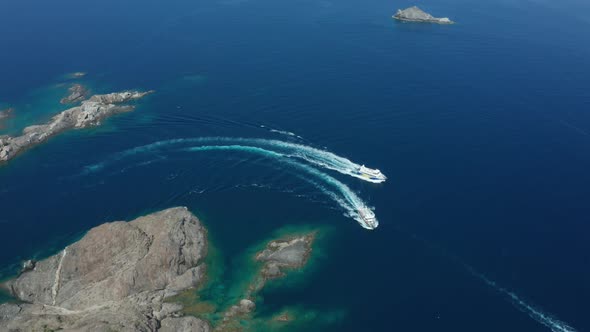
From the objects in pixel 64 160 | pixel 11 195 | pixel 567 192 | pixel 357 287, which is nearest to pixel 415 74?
pixel 567 192

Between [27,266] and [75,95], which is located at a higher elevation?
[75,95]

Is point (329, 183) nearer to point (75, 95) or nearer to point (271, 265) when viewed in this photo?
point (271, 265)

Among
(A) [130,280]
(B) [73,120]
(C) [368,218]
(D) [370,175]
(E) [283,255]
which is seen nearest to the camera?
(A) [130,280]

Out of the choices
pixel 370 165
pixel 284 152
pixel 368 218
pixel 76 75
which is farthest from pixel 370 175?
pixel 76 75

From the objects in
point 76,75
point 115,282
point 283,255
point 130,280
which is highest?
point 76,75

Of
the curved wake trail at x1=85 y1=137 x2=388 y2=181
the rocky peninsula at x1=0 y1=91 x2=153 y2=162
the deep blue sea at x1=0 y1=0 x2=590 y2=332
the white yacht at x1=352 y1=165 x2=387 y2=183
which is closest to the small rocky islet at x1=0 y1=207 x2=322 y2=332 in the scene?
the deep blue sea at x1=0 y1=0 x2=590 y2=332

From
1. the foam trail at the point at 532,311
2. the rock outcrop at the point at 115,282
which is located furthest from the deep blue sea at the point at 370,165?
the rock outcrop at the point at 115,282

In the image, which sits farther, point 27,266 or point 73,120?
point 73,120

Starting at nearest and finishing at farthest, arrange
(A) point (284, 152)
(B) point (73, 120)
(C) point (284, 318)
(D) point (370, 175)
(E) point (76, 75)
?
(C) point (284, 318)
(D) point (370, 175)
(A) point (284, 152)
(B) point (73, 120)
(E) point (76, 75)
